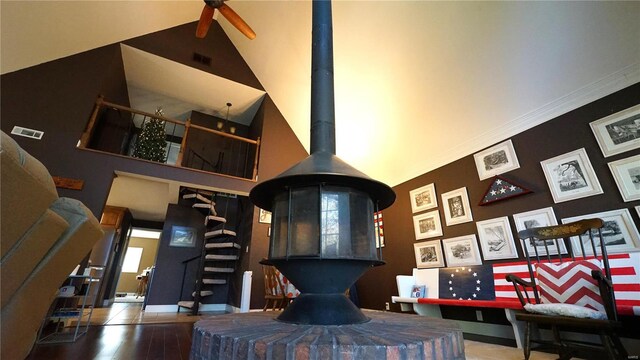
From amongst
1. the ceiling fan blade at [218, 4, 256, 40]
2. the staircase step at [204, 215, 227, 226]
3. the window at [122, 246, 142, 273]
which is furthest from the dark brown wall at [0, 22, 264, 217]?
the window at [122, 246, 142, 273]

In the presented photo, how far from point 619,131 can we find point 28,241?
13.4ft

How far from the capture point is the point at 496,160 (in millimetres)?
3229

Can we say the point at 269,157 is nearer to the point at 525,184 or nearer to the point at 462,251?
the point at 462,251

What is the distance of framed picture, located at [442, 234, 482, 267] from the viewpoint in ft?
10.6

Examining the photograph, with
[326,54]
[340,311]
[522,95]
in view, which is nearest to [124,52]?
[326,54]

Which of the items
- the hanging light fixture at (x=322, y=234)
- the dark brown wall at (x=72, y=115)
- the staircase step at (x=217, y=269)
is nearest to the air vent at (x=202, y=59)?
the dark brown wall at (x=72, y=115)

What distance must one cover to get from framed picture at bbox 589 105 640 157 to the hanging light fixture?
7.33 ft

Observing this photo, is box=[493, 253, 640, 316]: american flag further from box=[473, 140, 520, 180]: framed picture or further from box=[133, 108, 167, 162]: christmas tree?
box=[133, 108, 167, 162]: christmas tree

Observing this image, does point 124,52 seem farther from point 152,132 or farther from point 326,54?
point 326,54

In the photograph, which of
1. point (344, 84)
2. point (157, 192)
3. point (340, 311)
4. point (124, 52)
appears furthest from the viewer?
point (157, 192)

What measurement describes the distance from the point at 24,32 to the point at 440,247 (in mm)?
6434

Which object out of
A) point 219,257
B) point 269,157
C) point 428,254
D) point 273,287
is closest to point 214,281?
point 219,257

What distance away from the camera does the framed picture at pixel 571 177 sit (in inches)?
96.4

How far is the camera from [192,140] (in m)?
6.43
